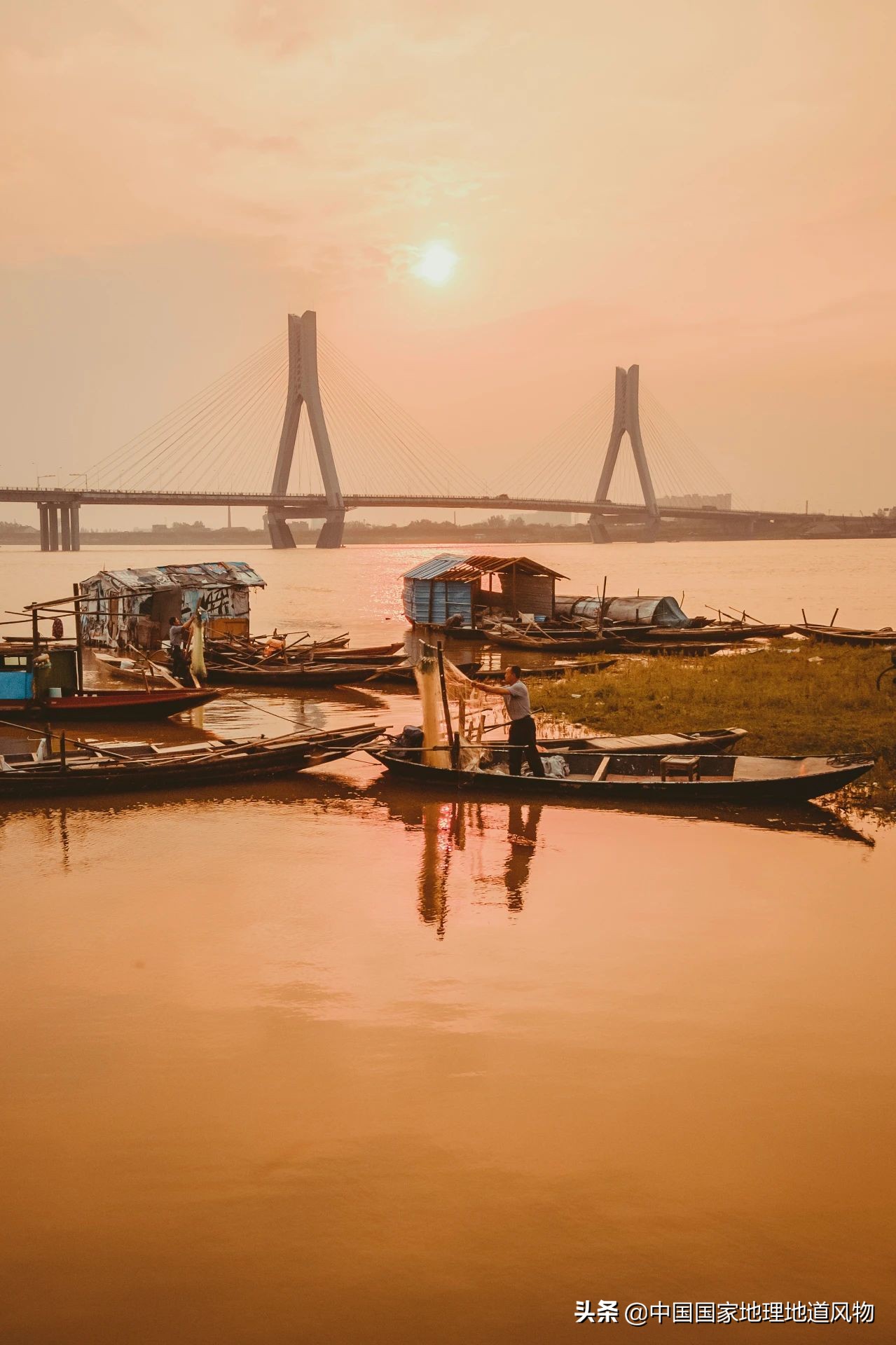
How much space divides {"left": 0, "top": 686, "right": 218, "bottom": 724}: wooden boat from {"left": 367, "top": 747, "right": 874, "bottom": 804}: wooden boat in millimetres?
5639

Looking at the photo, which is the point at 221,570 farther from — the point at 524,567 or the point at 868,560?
the point at 868,560

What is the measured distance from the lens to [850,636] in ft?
92.0

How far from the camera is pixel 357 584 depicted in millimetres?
78875

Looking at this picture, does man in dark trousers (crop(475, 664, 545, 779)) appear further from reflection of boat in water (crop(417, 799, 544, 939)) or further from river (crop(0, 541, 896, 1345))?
river (crop(0, 541, 896, 1345))

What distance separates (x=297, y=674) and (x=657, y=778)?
11.6m

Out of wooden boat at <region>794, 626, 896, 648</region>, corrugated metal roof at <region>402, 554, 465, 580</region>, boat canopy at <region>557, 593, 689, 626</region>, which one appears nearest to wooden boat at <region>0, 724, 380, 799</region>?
wooden boat at <region>794, 626, 896, 648</region>

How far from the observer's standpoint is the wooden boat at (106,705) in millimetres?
17594

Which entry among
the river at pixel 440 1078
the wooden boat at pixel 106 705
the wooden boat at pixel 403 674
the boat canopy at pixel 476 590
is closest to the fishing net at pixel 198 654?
the wooden boat at pixel 403 674

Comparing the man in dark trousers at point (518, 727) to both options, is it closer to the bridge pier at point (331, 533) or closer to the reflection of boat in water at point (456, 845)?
the reflection of boat in water at point (456, 845)

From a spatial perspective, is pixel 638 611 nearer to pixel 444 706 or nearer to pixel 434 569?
pixel 434 569

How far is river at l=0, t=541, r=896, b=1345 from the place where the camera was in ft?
15.4

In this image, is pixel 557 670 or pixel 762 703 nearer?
pixel 762 703

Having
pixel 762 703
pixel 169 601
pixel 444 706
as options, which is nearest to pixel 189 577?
pixel 169 601

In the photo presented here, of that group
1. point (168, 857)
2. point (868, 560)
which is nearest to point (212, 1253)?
point (168, 857)
